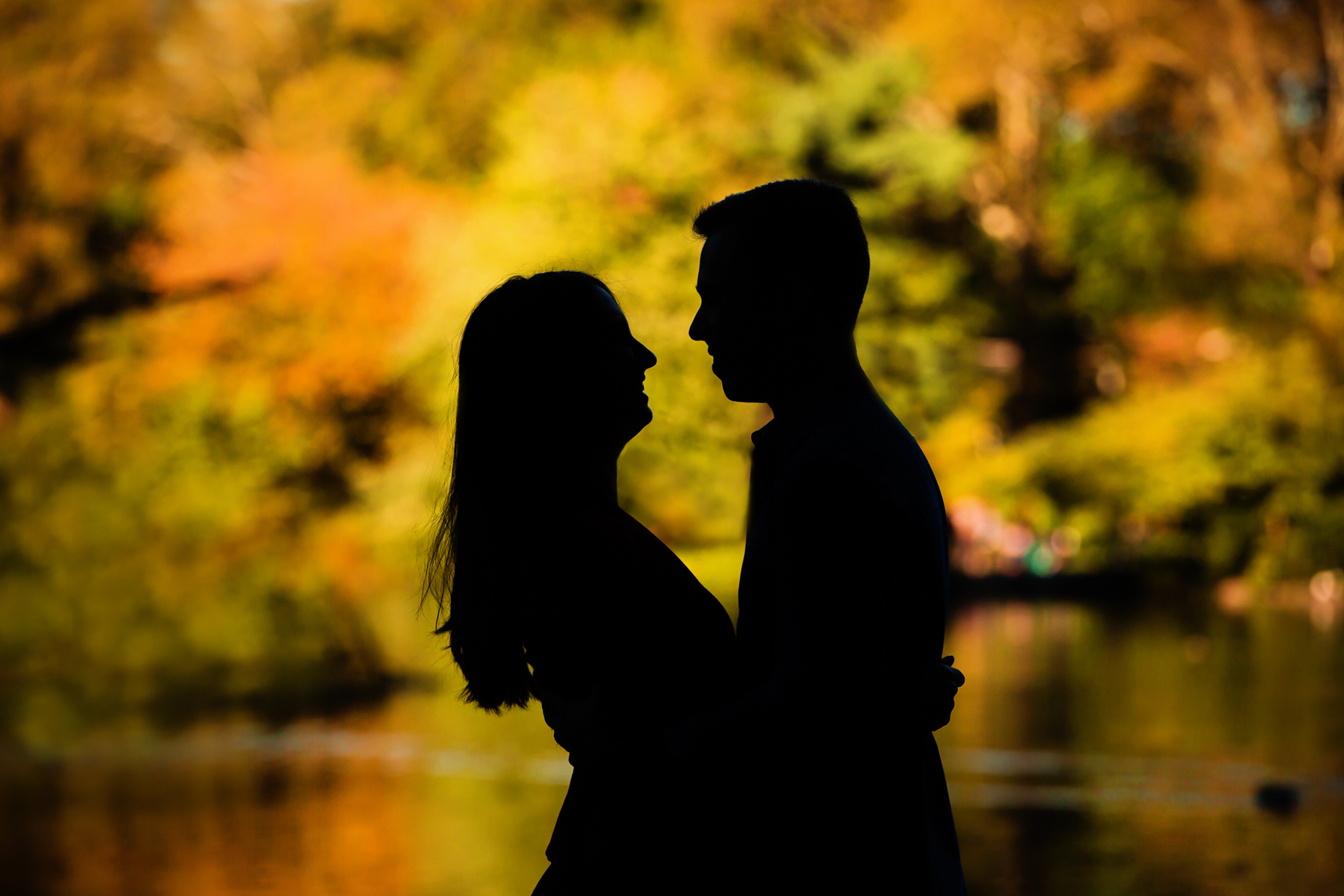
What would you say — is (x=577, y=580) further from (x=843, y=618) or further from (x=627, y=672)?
(x=843, y=618)

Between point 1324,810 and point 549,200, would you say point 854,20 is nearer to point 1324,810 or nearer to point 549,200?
point 549,200

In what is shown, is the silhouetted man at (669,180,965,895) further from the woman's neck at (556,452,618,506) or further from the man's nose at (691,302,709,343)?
the woman's neck at (556,452,618,506)


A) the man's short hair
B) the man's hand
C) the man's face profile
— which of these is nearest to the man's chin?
the man's face profile

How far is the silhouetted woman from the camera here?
146 cm

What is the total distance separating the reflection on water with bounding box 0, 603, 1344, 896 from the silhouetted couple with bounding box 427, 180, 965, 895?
479 cm

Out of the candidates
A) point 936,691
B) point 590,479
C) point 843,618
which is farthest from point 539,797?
Answer: point 843,618

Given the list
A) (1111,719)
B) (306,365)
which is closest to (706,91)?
(306,365)

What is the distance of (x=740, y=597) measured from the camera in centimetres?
151

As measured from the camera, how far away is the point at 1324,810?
23.8 ft

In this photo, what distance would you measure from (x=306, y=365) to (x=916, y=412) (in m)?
6.63

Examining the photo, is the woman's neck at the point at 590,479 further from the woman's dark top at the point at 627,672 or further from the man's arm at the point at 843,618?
the man's arm at the point at 843,618

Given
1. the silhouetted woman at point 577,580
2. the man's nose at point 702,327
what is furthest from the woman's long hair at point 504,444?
the man's nose at point 702,327

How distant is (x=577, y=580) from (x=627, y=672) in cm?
9

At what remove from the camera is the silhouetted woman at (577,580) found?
4.78 feet
